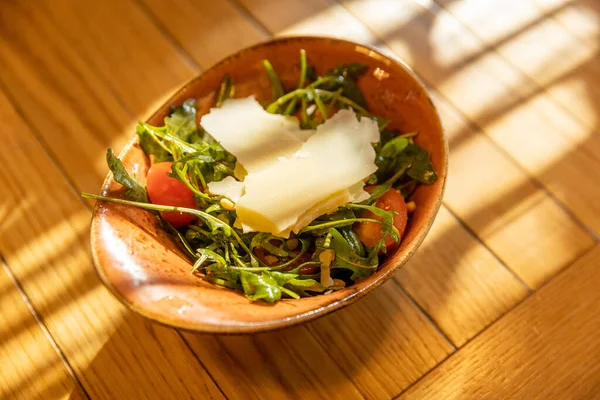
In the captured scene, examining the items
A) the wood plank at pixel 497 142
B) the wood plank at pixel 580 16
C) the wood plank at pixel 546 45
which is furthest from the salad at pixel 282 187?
the wood plank at pixel 580 16

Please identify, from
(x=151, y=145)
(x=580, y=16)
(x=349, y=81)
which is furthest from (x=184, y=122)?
(x=580, y=16)

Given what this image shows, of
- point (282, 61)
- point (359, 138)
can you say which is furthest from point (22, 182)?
point (359, 138)

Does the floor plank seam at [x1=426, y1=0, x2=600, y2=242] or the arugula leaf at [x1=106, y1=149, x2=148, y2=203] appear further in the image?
the floor plank seam at [x1=426, y1=0, x2=600, y2=242]

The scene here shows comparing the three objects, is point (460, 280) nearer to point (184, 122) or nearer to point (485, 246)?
point (485, 246)

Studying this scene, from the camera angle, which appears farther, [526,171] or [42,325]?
[526,171]

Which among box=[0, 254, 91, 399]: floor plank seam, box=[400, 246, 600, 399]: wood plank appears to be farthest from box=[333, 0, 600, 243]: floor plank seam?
box=[0, 254, 91, 399]: floor plank seam

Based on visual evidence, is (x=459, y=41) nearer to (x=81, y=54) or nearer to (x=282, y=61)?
(x=282, y=61)

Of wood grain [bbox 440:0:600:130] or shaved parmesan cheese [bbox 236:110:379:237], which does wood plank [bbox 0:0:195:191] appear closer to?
shaved parmesan cheese [bbox 236:110:379:237]
